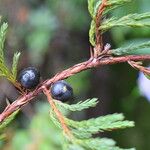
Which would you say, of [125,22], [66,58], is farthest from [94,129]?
[66,58]

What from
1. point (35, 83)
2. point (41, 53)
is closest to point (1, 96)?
Result: point (41, 53)

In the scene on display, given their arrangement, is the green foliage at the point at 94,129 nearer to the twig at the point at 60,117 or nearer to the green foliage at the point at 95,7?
the twig at the point at 60,117

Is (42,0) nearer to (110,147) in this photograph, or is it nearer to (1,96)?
(1,96)

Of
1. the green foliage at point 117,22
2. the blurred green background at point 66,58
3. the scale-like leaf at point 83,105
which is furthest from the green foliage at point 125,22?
the blurred green background at point 66,58

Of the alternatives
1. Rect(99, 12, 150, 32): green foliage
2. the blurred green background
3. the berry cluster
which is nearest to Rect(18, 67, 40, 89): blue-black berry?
the berry cluster

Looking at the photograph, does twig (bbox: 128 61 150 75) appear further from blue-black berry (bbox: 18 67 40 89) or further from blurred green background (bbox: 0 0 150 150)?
blurred green background (bbox: 0 0 150 150)

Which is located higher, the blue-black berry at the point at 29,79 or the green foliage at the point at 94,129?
the blue-black berry at the point at 29,79
